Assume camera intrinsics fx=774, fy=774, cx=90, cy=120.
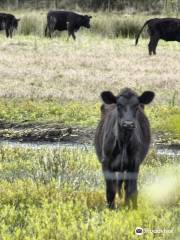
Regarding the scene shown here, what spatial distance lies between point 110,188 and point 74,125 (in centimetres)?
741

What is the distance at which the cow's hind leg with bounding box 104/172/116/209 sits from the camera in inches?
320

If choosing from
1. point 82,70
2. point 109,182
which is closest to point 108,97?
point 109,182

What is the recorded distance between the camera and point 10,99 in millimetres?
17891

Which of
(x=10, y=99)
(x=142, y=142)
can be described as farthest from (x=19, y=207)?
(x=10, y=99)

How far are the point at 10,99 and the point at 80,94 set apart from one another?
1.76 m

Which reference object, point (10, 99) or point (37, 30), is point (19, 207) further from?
point (37, 30)

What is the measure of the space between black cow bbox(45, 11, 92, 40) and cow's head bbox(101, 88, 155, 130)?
2749 centimetres

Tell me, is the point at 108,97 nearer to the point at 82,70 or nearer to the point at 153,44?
the point at 82,70

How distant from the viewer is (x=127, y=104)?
7.95 metres

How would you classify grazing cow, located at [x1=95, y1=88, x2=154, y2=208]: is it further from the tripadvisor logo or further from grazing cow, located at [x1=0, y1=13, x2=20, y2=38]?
grazing cow, located at [x1=0, y1=13, x2=20, y2=38]

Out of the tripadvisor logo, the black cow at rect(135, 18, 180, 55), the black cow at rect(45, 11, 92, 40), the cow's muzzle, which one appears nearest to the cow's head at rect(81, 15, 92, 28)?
the black cow at rect(45, 11, 92, 40)

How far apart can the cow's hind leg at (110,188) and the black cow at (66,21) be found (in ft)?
91.0

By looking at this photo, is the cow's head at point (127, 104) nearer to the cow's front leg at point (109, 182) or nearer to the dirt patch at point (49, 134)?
the cow's front leg at point (109, 182)

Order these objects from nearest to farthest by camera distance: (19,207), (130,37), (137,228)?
(137,228) → (19,207) → (130,37)
